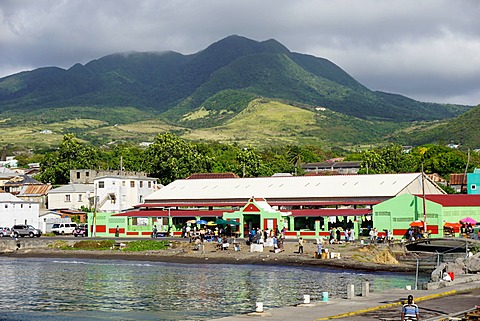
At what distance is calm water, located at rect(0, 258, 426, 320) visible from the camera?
3847 centimetres

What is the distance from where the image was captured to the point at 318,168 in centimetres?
18925

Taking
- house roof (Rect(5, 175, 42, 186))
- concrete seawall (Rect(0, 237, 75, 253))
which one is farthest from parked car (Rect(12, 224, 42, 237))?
house roof (Rect(5, 175, 42, 186))

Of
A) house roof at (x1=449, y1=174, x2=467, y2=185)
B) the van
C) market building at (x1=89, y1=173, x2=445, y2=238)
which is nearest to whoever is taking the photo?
market building at (x1=89, y1=173, x2=445, y2=238)

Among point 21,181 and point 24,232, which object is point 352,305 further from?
point 21,181

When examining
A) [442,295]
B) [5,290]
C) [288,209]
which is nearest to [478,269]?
[442,295]

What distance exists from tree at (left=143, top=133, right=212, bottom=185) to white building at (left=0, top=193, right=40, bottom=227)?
104ft

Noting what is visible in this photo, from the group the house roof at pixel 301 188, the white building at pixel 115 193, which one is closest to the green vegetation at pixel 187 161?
the white building at pixel 115 193

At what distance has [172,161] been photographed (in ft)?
410

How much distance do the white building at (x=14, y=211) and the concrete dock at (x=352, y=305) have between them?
64124mm

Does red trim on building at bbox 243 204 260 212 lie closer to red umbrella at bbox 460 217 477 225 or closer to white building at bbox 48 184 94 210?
red umbrella at bbox 460 217 477 225

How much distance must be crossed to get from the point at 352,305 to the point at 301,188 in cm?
5656

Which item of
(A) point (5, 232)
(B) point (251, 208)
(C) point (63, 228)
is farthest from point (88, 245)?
(A) point (5, 232)

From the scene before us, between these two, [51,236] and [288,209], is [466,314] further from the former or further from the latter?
[51,236]

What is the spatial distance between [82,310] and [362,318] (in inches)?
675
